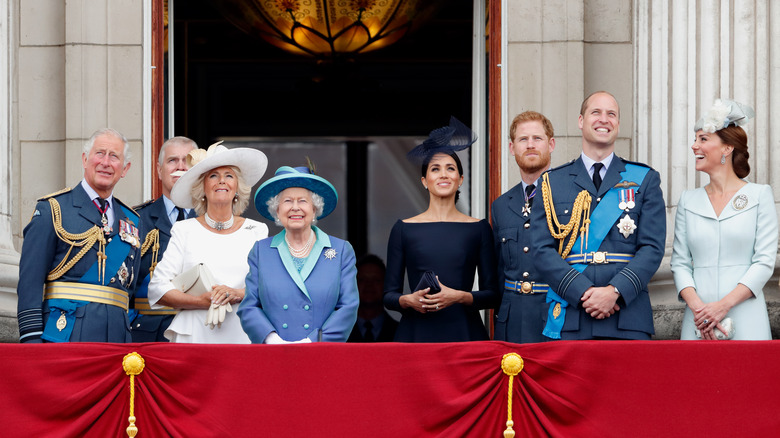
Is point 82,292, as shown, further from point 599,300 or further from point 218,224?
point 599,300

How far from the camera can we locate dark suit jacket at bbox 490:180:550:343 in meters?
6.04

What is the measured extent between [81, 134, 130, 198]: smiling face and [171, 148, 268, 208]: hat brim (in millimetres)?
308

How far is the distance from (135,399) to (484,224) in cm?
208

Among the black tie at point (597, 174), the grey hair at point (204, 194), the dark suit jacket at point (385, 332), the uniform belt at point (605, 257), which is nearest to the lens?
the uniform belt at point (605, 257)

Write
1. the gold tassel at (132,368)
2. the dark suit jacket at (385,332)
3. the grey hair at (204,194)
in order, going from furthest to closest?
the dark suit jacket at (385,332)
the grey hair at (204,194)
the gold tassel at (132,368)

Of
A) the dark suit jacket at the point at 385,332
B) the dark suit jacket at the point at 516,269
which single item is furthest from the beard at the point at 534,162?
the dark suit jacket at the point at 385,332

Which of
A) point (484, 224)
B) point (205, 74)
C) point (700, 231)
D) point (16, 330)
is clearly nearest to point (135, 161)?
point (16, 330)

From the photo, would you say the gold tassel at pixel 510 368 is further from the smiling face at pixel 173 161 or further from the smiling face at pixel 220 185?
the smiling face at pixel 173 161

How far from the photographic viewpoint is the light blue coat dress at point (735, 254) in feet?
19.0

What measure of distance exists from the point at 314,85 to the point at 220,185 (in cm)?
666

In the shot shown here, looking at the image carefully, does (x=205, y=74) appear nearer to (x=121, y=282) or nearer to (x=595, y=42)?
(x=595, y=42)

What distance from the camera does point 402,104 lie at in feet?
43.9

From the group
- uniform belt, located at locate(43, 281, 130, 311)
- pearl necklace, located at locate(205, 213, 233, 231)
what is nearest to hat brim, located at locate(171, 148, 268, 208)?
pearl necklace, located at locate(205, 213, 233, 231)

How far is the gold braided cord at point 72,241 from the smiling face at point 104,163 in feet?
0.63
